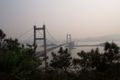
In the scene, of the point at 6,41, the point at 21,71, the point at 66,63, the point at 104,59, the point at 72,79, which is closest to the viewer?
the point at 21,71

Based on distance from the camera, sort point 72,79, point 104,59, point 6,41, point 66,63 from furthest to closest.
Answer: point 6,41 < point 66,63 < point 104,59 < point 72,79

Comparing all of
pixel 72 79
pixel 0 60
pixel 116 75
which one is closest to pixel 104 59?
pixel 116 75

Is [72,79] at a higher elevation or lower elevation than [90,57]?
lower

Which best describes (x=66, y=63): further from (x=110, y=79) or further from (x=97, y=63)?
(x=110, y=79)

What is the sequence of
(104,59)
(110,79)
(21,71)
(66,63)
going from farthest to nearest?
1. (66,63)
2. (104,59)
3. (110,79)
4. (21,71)

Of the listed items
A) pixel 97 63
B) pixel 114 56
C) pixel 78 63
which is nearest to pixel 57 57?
pixel 78 63

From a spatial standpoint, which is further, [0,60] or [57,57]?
[57,57]

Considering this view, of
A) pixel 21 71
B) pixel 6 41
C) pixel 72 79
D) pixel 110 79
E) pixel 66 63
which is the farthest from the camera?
Answer: pixel 6 41

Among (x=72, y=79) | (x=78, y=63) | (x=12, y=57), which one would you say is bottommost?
(x=72, y=79)

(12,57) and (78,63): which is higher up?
(12,57)

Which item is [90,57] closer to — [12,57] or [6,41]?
[12,57]
